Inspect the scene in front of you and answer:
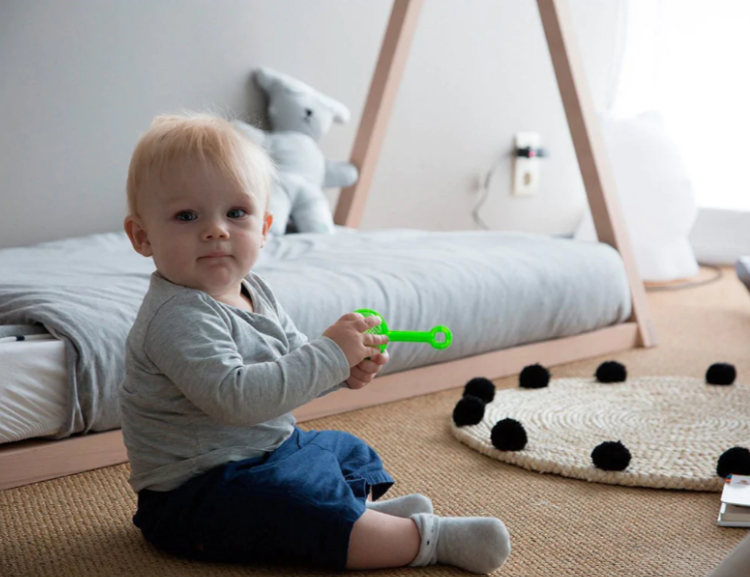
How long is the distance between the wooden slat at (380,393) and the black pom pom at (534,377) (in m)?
0.08

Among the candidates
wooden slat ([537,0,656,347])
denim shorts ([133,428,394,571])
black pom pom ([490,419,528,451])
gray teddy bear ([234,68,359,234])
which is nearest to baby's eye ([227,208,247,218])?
denim shorts ([133,428,394,571])

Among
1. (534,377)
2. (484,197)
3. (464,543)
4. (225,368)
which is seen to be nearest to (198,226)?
(225,368)

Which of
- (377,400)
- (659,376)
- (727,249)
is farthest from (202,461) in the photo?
(727,249)

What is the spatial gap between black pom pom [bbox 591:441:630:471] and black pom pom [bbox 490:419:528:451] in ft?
0.33

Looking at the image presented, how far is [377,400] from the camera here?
1.41m

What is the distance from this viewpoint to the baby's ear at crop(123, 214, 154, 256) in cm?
88

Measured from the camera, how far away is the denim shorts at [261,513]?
856 mm

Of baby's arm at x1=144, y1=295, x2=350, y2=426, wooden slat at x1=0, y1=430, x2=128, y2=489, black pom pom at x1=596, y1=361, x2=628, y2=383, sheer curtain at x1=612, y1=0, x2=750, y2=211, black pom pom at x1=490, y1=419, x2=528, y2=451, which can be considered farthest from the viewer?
sheer curtain at x1=612, y1=0, x2=750, y2=211

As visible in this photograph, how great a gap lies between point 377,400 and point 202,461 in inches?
22.1

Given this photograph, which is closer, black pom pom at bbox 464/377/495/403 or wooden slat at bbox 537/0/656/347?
black pom pom at bbox 464/377/495/403

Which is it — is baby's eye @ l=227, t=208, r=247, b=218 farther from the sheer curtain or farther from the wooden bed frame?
the sheer curtain

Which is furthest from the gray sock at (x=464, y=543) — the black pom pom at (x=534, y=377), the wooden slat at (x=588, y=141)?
the wooden slat at (x=588, y=141)

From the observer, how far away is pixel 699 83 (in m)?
2.55

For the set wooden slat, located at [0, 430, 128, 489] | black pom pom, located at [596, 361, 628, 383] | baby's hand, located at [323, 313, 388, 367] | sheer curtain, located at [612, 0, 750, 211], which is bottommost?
wooden slat, located at [0, 430, 128, 489]
